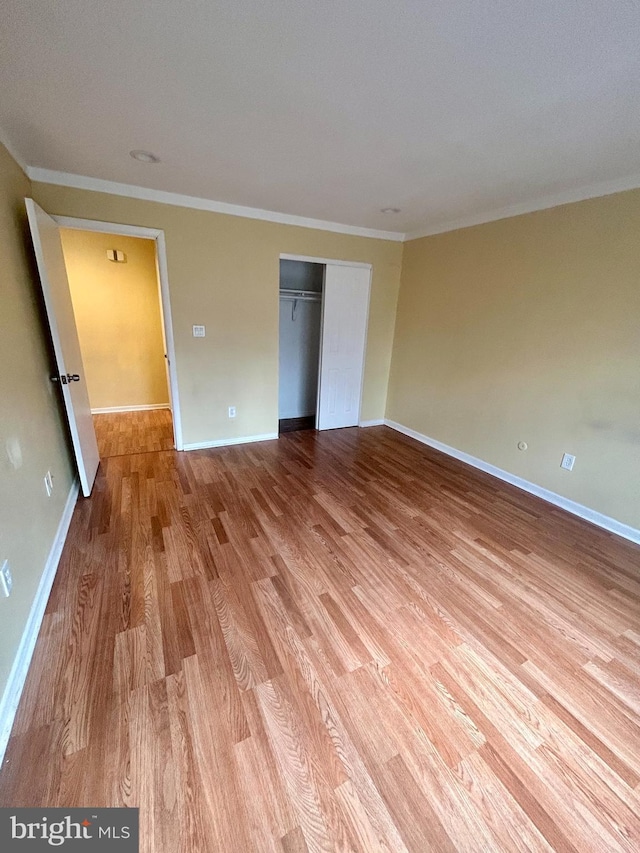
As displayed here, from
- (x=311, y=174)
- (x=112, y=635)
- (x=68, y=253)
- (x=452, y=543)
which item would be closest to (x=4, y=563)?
(x=112, y=635)

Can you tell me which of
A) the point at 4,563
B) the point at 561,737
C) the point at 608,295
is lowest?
the point at 561,737

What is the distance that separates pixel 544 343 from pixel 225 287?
115 inches

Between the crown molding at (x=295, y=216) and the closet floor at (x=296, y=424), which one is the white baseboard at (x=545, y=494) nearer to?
the closet floor at (x=296, y=424)

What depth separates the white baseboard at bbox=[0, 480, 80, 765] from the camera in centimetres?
116

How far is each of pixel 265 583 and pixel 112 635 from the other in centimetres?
73

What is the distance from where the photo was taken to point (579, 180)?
7.34 ft

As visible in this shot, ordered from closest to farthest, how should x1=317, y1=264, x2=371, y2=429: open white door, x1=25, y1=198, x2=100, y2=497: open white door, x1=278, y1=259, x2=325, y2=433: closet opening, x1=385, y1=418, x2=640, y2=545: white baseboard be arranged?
x1=25, y1=198, x2=100, y2=497: open white door
x1=385, y1=418, x2=640, y2=545: white baseboard
x1=317, y1=264, x2=371, y2=429: open white door
x1=278, y1=259, x2=325, y2=433: closet opening

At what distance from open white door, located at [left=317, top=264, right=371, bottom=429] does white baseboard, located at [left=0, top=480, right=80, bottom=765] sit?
2.96 meters

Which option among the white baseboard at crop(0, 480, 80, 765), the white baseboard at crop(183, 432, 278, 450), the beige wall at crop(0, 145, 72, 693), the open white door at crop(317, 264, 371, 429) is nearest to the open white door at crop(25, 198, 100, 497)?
the beige wall at crop(0, 145, 72, 693)

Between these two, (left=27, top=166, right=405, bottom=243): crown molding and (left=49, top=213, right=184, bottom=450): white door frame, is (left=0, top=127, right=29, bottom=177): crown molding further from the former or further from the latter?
(left=49, top=213, right=184, bottom=450): white door frame

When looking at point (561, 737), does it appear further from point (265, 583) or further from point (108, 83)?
point (108, 83)

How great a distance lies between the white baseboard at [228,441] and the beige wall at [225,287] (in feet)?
0.13

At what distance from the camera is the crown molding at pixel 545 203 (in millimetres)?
2180

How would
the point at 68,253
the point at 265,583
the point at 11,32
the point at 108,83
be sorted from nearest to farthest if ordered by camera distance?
the point at 11,32 < the point at 108,83 < the point at 265,583 < the point at 68,253
